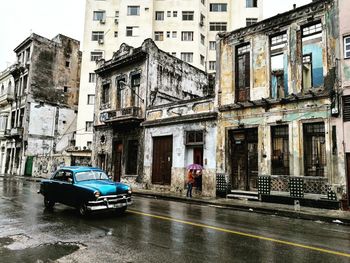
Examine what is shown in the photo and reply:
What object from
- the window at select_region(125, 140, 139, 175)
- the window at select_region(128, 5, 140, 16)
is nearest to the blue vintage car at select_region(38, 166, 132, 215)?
the window at select_region(125, 140, 139, 175)

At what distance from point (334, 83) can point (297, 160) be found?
4.00m

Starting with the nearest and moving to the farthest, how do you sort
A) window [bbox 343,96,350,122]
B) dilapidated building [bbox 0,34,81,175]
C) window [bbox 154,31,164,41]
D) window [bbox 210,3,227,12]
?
window [bbox 343,96,350,122] < dilapidated building [bbox 0,34,81,175] < window [bbox 154,31,164,41] < window [bbox 210,3,227,12]

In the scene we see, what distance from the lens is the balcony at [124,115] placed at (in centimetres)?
2209

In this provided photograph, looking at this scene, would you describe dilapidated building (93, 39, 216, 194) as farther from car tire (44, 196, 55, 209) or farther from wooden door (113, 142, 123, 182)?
car tire (44, 196, 55, 209)

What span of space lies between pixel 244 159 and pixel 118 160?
1173 centimetres

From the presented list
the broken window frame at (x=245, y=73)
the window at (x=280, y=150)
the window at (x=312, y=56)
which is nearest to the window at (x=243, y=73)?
the broken window frame at (x=245, y=73)

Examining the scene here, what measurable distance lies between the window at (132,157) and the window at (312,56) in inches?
519

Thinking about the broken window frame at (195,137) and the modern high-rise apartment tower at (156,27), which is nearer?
the broken window frame at (195,137)

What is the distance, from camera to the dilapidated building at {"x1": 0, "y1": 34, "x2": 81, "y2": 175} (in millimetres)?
38094

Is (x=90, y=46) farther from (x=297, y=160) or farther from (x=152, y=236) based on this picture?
(x=152, y=236)

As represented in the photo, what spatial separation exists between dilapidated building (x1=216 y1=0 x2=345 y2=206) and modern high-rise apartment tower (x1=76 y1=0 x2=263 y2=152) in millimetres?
23405

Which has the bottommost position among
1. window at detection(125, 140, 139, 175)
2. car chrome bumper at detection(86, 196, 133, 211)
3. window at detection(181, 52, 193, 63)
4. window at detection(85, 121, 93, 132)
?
car chrome bumper at detection(86, 196, 133, 211)

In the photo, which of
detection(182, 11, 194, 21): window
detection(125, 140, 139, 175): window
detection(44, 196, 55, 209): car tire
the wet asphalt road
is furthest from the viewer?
detection(182, 11, 194, 21): window

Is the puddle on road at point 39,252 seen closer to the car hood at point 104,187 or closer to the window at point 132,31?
the car hood at point 104,187
